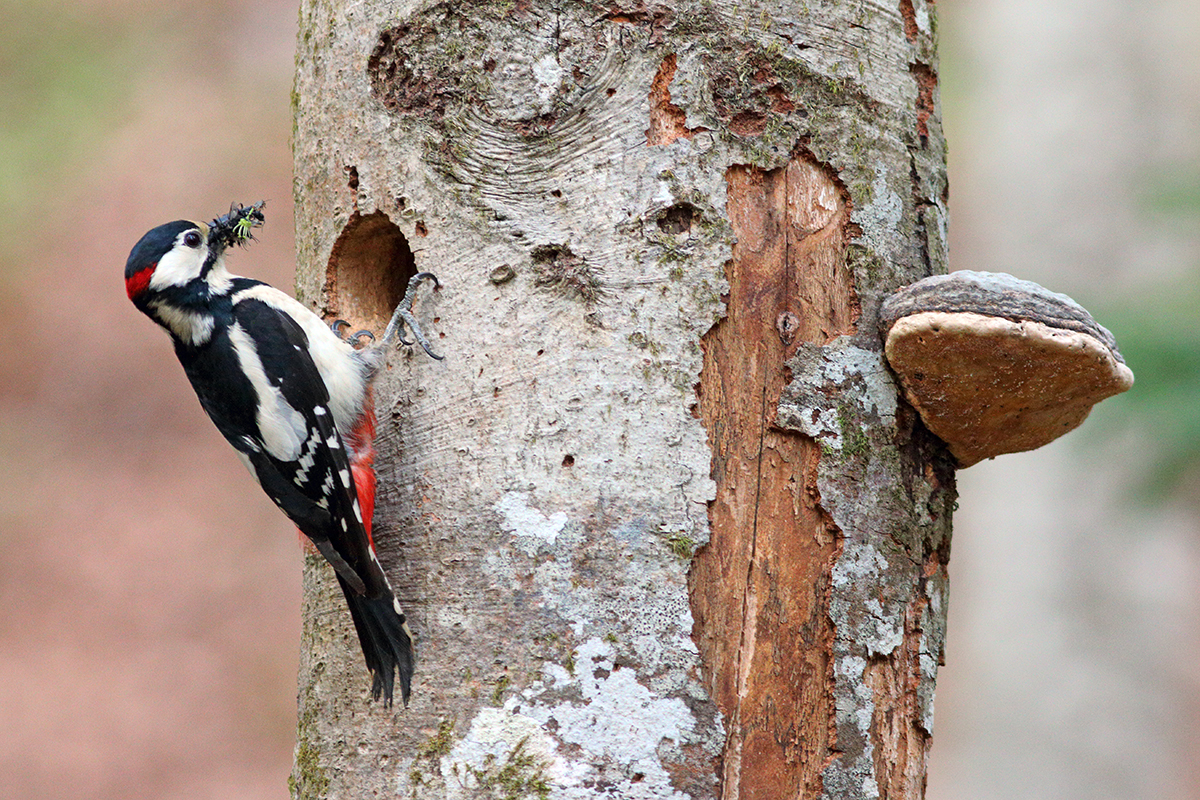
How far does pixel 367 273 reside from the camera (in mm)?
2676

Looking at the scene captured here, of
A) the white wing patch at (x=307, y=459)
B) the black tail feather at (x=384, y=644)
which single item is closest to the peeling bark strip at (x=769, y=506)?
the black tail feather at (x=384, y=644)

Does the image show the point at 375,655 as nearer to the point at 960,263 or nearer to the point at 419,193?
the point at 419,193

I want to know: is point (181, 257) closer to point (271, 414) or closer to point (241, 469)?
point (271, 414)

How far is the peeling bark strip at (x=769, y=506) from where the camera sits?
197 cm

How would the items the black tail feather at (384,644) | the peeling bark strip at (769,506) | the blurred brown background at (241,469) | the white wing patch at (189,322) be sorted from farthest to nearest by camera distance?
→ the blurred brown background at (241,469), the white wing patch at (189,322), the black tail feather at (384,644), the peeling bark strip at (769,506)

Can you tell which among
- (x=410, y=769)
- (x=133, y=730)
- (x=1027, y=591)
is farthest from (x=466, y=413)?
(x=133, y=730)

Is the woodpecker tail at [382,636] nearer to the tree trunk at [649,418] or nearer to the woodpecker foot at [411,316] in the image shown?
the tree trunk at [649,418]

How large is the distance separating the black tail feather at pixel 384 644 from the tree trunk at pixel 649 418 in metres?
0.03

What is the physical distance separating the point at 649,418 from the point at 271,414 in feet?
3.99

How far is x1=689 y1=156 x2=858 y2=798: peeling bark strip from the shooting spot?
6.47 ft

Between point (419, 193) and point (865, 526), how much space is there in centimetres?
111

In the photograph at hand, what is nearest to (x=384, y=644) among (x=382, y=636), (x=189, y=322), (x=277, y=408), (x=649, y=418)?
(x=382, y=636)

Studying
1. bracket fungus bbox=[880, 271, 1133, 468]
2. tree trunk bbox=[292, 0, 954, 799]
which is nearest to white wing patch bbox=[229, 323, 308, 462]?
tree trunk bbox=[292, 0, 954, 799]

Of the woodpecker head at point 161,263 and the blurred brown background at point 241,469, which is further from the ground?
the blurred brown background at point 241,469
